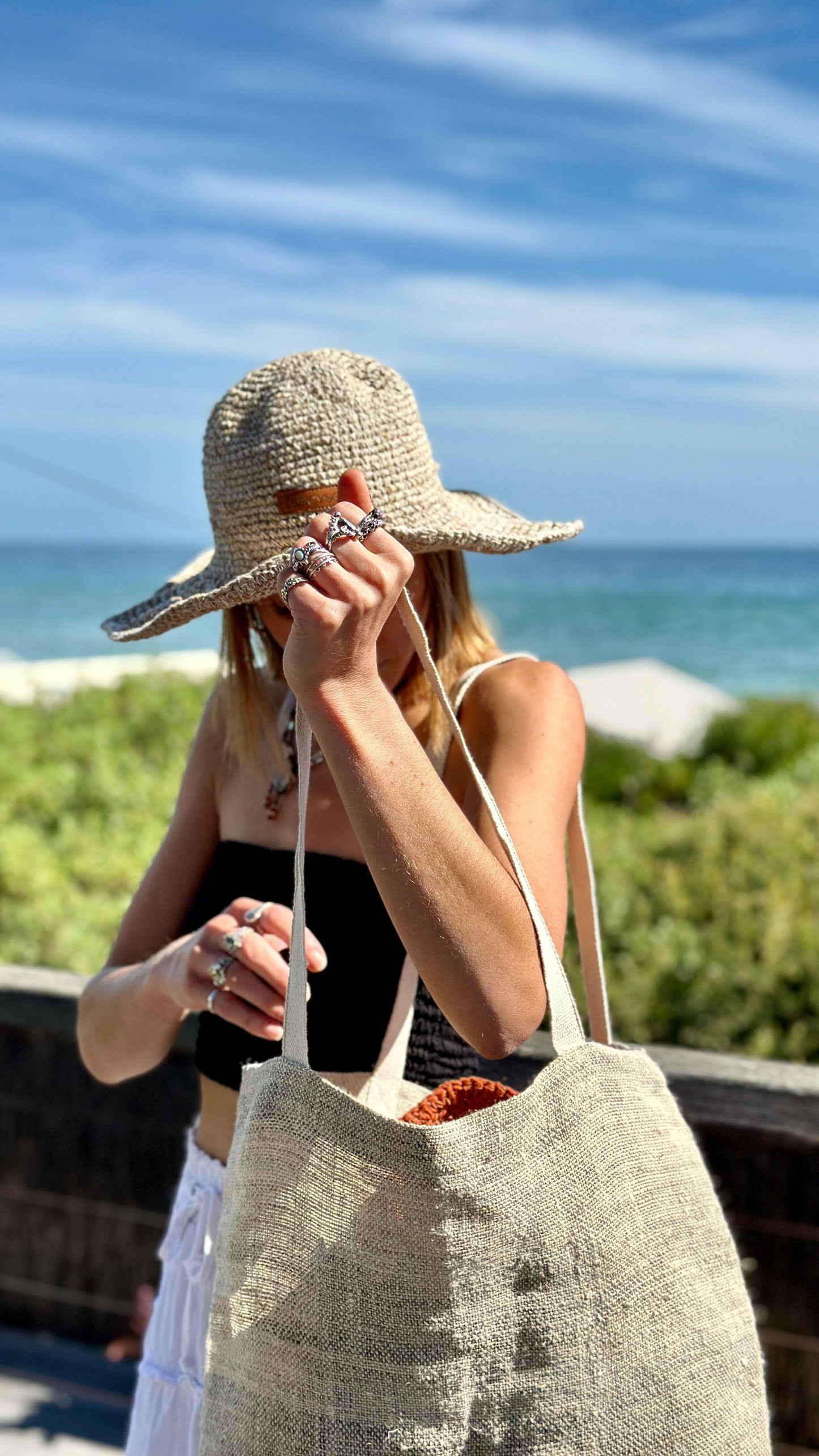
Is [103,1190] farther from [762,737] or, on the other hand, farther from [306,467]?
[762,737]

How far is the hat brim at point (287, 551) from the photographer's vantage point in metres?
1.51

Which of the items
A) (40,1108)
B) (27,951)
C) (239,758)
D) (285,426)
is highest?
(285,426)

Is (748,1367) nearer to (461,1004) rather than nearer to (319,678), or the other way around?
(461,1004)

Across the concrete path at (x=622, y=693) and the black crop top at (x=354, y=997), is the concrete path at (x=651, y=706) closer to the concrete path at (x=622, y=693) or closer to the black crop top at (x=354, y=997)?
the concrete path at (x=622, y=693)

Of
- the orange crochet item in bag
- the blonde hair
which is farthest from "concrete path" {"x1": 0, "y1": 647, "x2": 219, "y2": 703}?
the orange crochet item in bag

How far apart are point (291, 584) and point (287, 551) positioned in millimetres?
312

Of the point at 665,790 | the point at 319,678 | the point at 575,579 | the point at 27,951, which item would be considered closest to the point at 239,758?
the point at 319,678

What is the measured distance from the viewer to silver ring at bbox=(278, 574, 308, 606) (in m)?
1.13

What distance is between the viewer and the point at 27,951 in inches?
147

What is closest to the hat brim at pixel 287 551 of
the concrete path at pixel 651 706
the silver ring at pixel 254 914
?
the silver ring at pixel 254 914

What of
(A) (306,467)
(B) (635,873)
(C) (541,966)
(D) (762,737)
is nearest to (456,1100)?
(C) (541,966)

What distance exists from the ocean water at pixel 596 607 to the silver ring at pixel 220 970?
69.2 feet

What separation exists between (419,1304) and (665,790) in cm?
617

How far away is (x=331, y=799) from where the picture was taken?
1.68 metres
